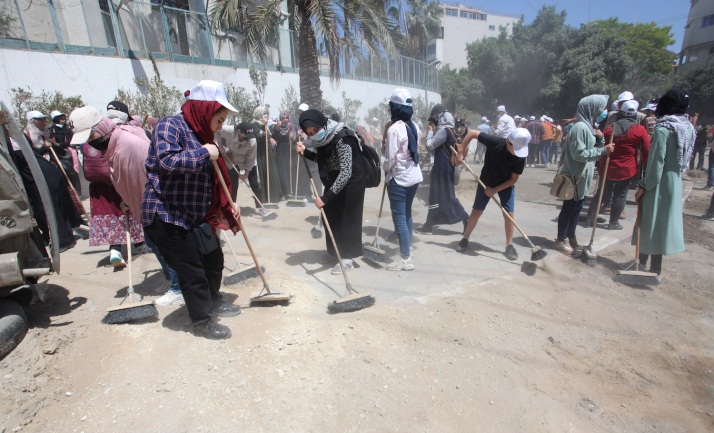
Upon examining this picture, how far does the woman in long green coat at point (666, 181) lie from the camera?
3.94 m

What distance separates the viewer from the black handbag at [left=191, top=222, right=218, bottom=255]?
111 inches

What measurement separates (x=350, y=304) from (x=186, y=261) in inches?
55.7

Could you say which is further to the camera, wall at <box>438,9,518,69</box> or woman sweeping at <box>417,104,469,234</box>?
wall at <box>438,9,518,69</box>

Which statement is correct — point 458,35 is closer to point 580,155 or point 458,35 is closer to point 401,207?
point 580,155

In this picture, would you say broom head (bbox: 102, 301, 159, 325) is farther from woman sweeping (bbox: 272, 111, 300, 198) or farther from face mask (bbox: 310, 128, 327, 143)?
woman sweeping (bbox: 272, 111, 300, 198)

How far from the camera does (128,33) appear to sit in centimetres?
1005

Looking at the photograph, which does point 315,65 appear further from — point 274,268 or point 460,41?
point 460,41

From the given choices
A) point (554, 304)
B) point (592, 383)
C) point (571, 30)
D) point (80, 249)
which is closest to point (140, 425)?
point (592, 383)

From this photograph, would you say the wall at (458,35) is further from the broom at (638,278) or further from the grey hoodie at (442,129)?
the broom at (638,278)

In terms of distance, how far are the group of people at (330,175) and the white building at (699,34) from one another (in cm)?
4076

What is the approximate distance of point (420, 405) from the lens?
2.45 m

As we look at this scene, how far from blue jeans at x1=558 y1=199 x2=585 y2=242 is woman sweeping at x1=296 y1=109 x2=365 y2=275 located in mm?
2724

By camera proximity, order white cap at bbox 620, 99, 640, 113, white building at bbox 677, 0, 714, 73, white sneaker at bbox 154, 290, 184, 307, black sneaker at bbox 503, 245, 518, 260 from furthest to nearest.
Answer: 1. white building at bbox 677, 0, 714, 73
2. white cap at bbox 620, 99, 640, 113
3. black sneaker at bbox 503, 245, 518, 260
4. white sneaker at bbox 154, 290, 184, 307

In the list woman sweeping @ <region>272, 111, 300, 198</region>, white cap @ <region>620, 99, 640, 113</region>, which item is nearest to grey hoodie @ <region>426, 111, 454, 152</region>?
white cap @ <region>620, 99, 640, 113</region>
